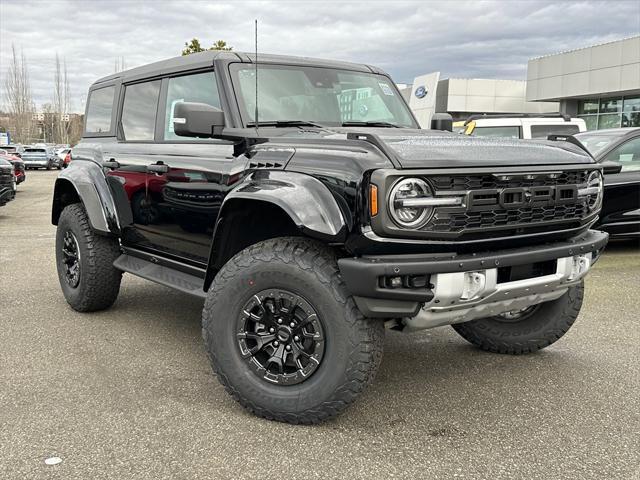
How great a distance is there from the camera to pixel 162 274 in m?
4.23

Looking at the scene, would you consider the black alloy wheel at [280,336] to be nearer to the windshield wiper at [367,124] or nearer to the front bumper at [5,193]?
the windshield wiper at [367,124]

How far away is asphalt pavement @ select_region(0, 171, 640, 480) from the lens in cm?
269

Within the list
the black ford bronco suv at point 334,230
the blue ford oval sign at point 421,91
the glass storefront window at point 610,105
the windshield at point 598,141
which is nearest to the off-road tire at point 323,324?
the black ford bronco suv at point 334,230

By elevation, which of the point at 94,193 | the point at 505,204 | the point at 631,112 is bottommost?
the point at 94,193

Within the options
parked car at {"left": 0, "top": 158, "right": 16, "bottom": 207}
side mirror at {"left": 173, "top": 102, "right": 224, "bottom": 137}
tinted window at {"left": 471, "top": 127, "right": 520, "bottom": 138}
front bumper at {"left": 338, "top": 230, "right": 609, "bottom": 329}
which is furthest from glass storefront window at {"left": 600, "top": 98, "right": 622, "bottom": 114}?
side mirror at {"left": 173, "top": 102, "right": 224, "bottom": 137}

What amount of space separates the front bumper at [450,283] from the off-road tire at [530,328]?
832mm

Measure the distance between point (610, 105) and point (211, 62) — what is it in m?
29.1

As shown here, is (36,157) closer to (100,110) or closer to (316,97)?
(100,110)

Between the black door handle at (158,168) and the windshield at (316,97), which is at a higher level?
the windshield at (316,97)

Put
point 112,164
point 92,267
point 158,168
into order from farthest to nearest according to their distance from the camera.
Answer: point 92,267 → point 112,164 → point 158,168

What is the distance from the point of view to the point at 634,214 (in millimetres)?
7406

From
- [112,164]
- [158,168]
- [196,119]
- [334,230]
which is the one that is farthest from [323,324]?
[112,164]

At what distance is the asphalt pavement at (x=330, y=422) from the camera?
2.69 m

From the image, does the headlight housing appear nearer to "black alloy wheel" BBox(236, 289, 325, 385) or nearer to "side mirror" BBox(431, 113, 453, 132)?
"side mirror" BBox(431, 113, 453, 132)
